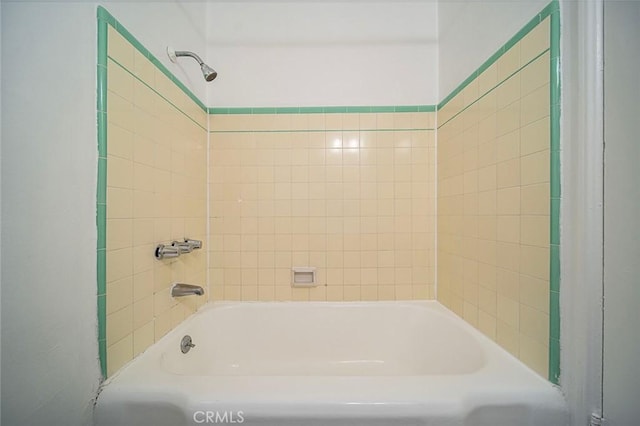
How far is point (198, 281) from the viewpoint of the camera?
1395 millimetres

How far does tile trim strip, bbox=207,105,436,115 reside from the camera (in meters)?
1.52

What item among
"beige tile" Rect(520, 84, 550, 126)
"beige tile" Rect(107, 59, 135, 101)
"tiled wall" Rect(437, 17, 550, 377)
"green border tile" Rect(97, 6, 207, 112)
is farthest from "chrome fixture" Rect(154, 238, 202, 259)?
"beige tile" Rect(520, 84, 550, 126)

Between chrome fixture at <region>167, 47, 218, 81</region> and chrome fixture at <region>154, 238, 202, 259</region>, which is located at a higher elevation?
chrome fixture at <region>167, 47, 218, 81</region>

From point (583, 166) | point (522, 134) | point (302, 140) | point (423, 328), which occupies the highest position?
point (302, 140)

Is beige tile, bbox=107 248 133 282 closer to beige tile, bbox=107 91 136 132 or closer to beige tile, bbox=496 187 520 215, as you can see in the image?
beige tile, bbox=107 91 136 132

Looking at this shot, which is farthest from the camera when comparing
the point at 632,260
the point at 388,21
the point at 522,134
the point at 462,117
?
the point at 388,21

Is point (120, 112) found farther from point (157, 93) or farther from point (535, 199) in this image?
point (535, 199)

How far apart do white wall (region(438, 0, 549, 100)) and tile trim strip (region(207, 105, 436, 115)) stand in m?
0.18

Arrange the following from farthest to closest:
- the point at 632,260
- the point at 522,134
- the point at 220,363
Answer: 1. the point at 220,363
2. the point at 522,134
3. the point at 632,260

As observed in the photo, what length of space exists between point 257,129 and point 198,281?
0.95 m

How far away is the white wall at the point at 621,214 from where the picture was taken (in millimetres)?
621

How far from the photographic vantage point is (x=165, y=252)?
104 centimetres

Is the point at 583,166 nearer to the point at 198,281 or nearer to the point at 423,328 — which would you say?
the point at 423,328

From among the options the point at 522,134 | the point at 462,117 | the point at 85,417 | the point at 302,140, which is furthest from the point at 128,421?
the point at 462,117
